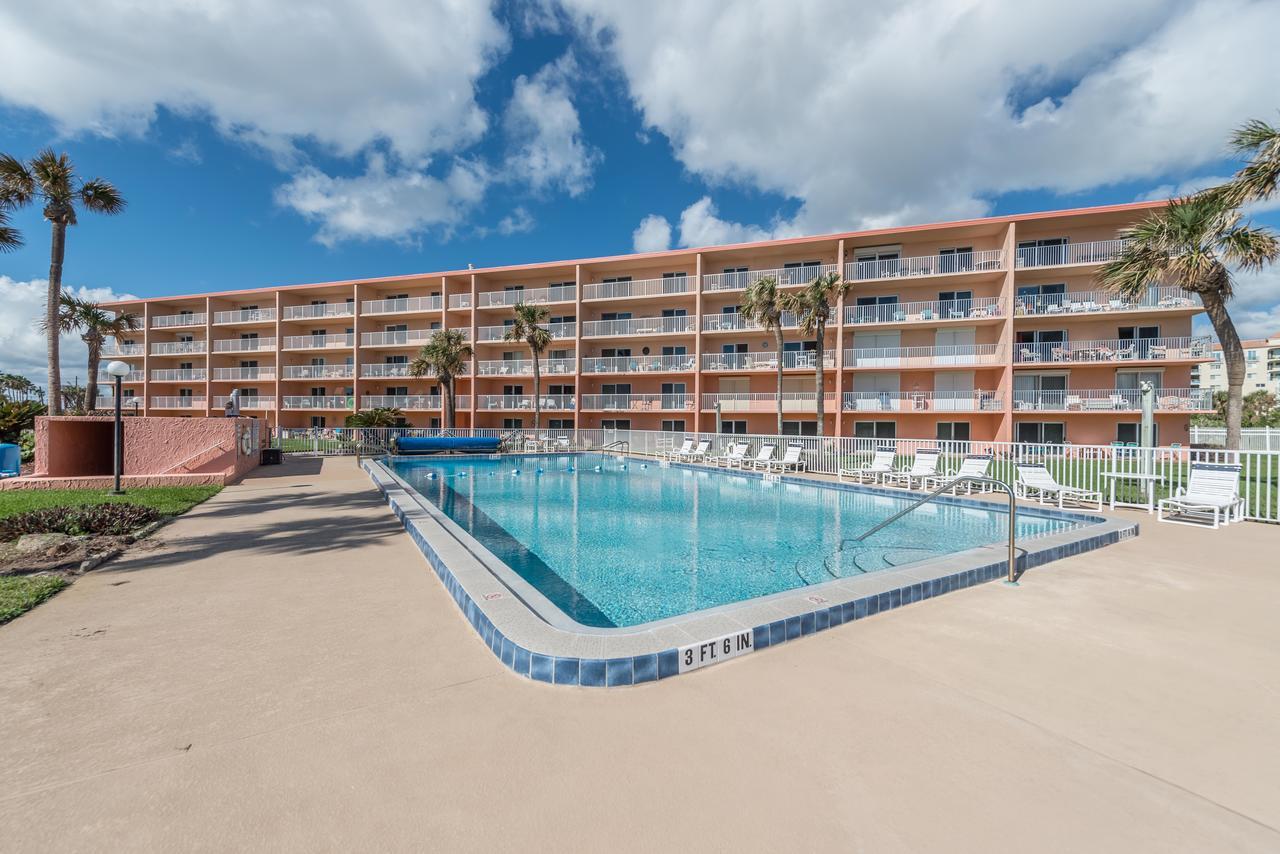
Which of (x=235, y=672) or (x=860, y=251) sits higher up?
(x=860, y=251)

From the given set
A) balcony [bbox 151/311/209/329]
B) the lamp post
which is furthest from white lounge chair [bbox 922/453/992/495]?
balcony [bbox 151/311/209/329]

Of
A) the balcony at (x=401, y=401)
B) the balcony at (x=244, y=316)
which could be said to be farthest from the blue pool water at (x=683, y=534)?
the balcony at (x=244, y=316)

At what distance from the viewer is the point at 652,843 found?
6.59 feet

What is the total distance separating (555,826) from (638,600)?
4.00 meters

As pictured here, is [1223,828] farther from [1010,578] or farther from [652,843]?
[1010,578]

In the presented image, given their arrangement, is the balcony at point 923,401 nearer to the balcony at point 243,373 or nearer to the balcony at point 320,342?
the balcony at point 320,342

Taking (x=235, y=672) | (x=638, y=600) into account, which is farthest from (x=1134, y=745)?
(x=235, y=672)

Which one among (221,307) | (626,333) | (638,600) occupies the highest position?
(221,307)

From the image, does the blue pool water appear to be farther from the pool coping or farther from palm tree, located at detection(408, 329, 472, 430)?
palm tree, located at detection(408, 329, 472, 430)

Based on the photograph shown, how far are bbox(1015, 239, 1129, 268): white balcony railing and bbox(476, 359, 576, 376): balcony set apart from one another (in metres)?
24.4

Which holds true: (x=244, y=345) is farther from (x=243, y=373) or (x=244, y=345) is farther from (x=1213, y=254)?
(x=1213, y=254)

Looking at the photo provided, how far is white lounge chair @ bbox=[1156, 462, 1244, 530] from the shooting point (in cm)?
899

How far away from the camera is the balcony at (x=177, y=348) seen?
38.6 m

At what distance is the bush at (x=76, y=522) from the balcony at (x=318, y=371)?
Answer: 99.4 feet
